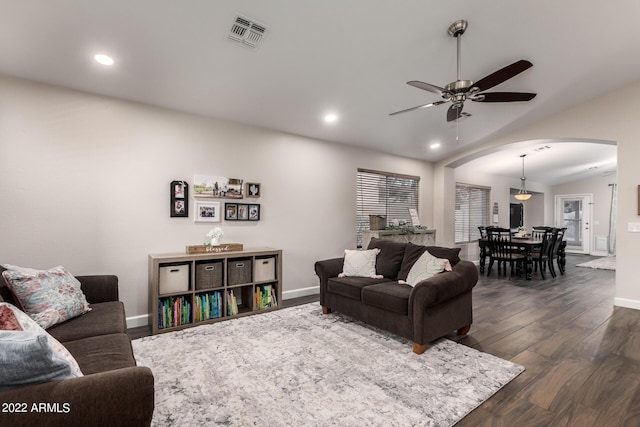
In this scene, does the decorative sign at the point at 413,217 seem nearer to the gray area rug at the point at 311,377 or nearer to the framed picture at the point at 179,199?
the gray area rug at the point at 311,377

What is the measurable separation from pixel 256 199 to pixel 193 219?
89cm

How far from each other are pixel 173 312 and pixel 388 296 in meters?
2.33

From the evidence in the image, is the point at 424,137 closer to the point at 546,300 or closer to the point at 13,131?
the point at 546,300

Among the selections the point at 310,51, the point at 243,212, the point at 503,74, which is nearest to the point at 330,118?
the point at 310,51

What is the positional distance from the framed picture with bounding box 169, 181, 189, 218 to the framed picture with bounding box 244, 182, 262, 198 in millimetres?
771

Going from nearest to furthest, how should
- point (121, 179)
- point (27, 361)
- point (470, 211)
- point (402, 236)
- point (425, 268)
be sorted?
1. point (27, 361)
2. point (425, 268)
3. point (121, 179)
4. point (402, 236)
5. point (470, 211)

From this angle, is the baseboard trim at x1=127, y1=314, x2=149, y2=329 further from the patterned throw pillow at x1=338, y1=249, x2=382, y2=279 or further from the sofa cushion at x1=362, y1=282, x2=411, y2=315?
the sofa cushion at x1=362, y1=282, x2=411, y2=315

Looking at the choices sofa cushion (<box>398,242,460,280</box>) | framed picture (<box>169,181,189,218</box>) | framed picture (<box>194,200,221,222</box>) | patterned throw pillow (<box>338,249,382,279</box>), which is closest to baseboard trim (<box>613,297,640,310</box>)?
sofa cushion (<box>398,242,460,280</box>)

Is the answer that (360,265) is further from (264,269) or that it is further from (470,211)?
(470,211)

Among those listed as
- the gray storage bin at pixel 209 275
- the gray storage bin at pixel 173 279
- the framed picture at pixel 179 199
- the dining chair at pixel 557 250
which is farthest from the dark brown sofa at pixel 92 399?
the dining chair at pixel 557 250

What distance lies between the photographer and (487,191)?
8.54m

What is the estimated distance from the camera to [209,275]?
3.57m

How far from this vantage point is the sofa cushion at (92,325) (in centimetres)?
202

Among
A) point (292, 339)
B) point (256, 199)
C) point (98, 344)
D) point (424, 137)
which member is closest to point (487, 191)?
point (424, 137)
